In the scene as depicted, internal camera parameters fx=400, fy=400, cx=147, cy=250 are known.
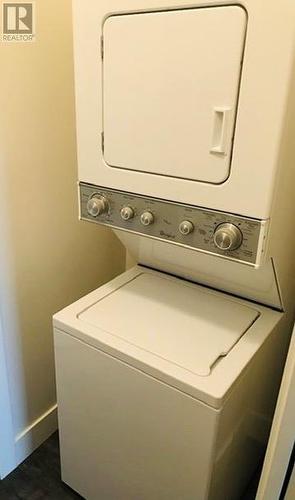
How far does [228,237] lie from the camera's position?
1140 mm

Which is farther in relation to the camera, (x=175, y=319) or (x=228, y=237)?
(x=175, y=319)

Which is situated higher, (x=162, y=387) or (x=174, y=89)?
(x=174, y=89)

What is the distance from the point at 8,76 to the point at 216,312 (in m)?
1.11

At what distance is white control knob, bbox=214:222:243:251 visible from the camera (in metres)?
1.13

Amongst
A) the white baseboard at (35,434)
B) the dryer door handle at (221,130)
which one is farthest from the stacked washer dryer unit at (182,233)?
the white baseboard at (35,434)

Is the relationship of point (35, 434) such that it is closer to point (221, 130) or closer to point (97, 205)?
point (97, 205)

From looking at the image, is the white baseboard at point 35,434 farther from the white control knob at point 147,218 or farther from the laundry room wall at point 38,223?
the white control knob at point 147,218

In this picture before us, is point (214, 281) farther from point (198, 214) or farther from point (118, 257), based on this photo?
point (118, 257)

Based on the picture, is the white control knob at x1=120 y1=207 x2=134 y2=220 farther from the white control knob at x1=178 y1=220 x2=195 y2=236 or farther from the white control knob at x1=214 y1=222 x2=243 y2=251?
the white control knob at x1=214 y1=222 x2=243 y2=251

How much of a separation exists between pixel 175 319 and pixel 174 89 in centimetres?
76

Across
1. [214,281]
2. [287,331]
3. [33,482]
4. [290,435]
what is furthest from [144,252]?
[33,482]

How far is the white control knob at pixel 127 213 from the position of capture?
133cm

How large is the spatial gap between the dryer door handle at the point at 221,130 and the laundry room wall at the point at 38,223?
0.76 meters

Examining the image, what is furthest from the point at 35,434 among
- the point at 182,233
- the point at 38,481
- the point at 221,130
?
the point at 221,130
